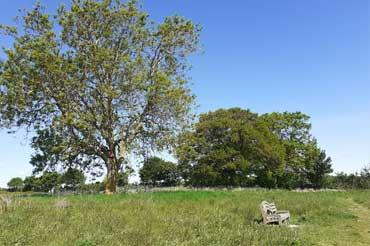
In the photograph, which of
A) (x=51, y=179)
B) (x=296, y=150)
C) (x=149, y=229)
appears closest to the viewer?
(x=149, y=229)

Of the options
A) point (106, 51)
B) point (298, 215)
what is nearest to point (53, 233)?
point (298, 215)

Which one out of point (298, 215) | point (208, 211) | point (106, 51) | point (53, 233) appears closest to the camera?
point (53, 233)

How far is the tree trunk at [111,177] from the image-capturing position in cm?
3279

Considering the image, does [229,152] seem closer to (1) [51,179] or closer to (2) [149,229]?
(1) [51,179]

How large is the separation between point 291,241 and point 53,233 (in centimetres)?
597

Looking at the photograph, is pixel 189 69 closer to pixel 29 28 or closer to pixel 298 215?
pixel 29 28

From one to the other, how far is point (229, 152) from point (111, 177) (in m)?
27.9

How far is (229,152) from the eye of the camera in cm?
5831

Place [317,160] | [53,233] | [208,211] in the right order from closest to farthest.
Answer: [53,233]
[208,211]
[317,160]

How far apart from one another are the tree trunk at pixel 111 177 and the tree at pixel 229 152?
24.7m

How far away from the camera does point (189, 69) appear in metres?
34.3

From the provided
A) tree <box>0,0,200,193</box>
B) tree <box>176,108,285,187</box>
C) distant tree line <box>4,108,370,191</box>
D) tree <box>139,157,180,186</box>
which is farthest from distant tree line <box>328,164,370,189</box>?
tree <box>0,0,200,193</box>

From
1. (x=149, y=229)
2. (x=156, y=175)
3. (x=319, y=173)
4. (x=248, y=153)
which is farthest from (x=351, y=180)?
(x=149, y=229)

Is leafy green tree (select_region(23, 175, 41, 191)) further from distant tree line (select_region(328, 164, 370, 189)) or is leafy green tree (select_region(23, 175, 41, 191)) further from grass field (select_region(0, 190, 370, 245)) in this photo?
grass field (select_region(0, 190, 370, 245))
